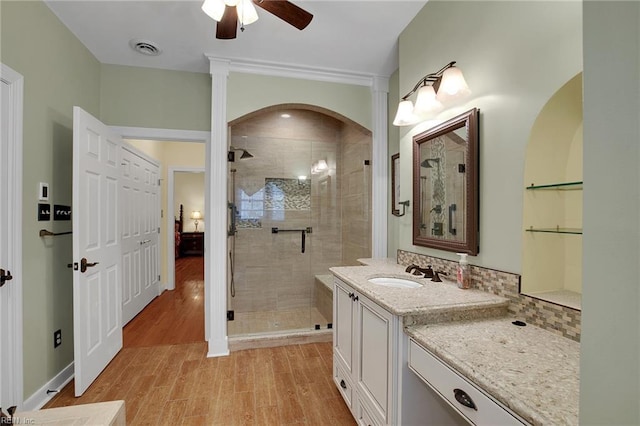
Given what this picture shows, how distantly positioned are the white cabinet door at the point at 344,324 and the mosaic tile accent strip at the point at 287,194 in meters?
1.71

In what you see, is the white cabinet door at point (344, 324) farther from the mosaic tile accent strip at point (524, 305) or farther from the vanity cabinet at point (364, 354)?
the mosaic tile accent strip at point (524, 305)

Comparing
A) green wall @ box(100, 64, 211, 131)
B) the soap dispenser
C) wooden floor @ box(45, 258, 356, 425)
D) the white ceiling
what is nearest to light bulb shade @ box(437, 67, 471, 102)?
the white ceiling

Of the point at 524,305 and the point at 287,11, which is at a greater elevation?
the point at 287,11

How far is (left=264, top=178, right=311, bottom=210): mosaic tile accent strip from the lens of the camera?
352 centimetres

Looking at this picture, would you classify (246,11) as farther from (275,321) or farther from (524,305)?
Answer: (275,321)

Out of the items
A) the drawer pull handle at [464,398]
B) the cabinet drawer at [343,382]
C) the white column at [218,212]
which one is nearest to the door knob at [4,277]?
the white column at [218,212]

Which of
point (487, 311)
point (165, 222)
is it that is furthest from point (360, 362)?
point (165, 222)

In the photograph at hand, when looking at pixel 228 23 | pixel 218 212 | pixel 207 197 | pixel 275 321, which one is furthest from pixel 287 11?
pixel 275 321

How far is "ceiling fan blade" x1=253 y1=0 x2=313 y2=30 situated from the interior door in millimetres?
1568

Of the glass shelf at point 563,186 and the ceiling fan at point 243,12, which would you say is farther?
the ceiling fan at point 243,12

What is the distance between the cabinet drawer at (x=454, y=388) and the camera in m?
0.82

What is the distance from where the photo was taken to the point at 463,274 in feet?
5.22

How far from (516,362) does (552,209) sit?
30.0 inches

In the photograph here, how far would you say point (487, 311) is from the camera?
1.35 m
